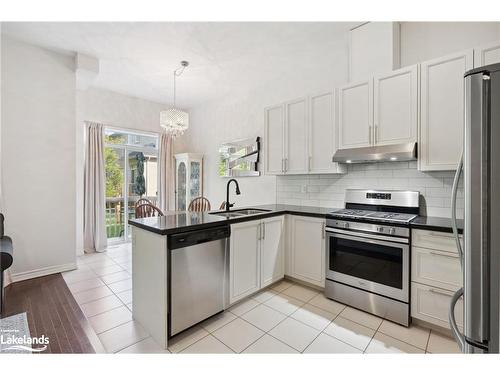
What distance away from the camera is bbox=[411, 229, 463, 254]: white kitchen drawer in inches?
72.1

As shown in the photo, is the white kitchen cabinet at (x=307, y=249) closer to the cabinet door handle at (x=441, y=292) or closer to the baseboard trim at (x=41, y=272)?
the cabinet door handle at (x=441, y=292)

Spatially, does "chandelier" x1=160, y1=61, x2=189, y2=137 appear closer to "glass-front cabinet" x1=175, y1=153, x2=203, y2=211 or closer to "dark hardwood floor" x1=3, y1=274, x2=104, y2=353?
"glass-front cabinet" x1=175, y1=153, x2=203, y2=211

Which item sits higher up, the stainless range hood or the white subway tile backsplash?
the stainless range hood

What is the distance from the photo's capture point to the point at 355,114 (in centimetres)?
260

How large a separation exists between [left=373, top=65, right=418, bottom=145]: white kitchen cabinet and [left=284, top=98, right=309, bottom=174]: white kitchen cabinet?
0.82 m

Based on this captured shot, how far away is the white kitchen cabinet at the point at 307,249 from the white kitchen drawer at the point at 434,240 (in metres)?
0.83

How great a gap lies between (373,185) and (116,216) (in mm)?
4661

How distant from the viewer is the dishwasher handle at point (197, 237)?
174 cm

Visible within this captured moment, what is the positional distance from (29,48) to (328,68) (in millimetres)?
3817

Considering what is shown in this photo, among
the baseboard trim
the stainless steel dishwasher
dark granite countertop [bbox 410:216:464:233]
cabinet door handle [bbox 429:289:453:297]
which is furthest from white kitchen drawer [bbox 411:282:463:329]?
the baseboard trim

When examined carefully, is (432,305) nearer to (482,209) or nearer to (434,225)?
(434,225)
